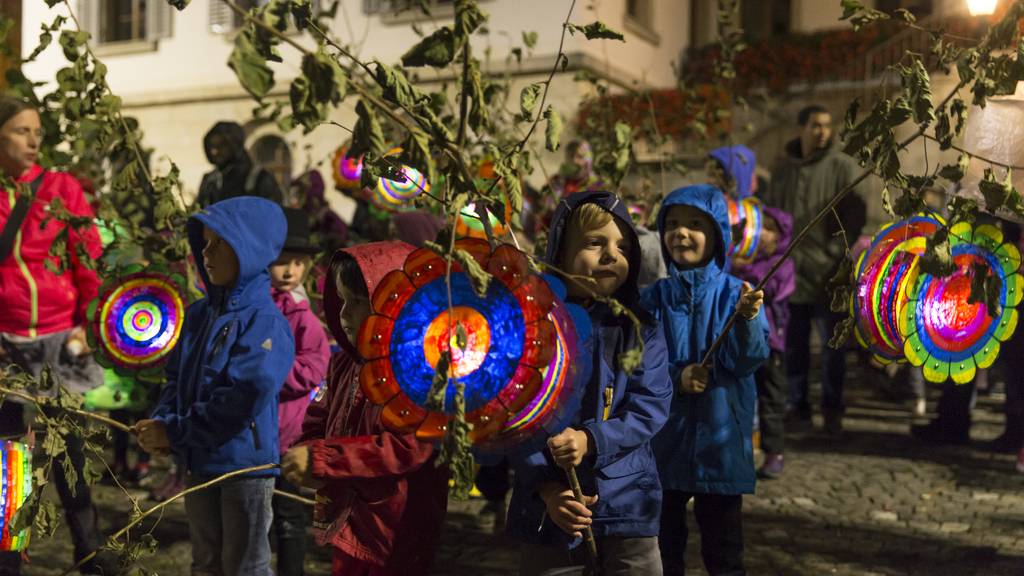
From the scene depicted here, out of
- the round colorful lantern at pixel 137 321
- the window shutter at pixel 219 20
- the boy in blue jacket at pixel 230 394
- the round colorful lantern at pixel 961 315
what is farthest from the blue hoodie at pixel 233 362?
the window shutter at pixel 219 20

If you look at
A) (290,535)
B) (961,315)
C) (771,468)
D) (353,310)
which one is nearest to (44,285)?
(290,535)

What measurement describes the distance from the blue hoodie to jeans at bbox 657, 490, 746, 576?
1.39m

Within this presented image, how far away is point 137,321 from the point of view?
4547 mm

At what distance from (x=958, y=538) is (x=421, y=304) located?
419 cm

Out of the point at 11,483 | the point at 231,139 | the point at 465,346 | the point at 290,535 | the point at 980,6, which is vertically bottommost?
the point at 290,535

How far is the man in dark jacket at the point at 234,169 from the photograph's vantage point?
7.24 metres

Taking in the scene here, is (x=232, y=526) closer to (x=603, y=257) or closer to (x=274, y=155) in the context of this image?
(x=603, y=257)

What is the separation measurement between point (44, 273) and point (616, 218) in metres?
2.72

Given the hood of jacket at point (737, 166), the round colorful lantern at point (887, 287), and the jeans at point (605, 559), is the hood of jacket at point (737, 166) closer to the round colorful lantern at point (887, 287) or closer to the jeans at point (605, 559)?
the round colorful lantern at point (887, 287)

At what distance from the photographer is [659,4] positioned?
21.8 meters

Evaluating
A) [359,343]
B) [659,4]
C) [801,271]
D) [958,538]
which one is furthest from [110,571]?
[659,4]

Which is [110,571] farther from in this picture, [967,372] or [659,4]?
[659,4]

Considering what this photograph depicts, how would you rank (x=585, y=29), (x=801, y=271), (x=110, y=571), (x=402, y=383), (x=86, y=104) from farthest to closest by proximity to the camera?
(x=801, y=271) < (x=110, y=571) < (x=86, y=104) < (x=585, y=29) < (x=402, y=383)

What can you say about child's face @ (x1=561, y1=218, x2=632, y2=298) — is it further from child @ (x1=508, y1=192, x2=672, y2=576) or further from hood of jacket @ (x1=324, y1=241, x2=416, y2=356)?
hood of jacket @ (x1=324, y1=241, x2=416, y2=356)
